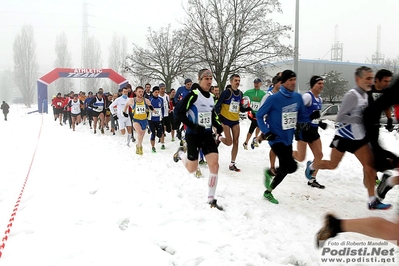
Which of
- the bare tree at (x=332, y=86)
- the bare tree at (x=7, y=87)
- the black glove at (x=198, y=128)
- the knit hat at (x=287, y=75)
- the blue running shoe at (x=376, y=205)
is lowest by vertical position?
the blue running shoe at (x=376, y=205)

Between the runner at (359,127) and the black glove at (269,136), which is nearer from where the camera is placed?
the runner at (359,127)

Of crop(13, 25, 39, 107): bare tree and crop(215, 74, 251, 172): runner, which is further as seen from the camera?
crop(13, 25, 39, 107): bare tree

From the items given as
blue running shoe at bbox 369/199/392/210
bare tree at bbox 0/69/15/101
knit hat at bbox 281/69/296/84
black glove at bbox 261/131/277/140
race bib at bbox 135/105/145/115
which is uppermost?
bare tree at bbox 0/69/15/101

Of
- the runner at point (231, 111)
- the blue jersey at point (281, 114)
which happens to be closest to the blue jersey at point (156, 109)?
the runner at point (231, 111)

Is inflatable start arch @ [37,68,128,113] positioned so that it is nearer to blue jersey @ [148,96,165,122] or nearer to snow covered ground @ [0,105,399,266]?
blue jersey @ [148,96,165,122]

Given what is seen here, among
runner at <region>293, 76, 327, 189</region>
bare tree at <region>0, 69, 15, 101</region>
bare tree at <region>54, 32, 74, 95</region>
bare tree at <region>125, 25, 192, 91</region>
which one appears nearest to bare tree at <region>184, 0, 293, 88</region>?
bare tree at <region>125, 25, 192, 91</region>

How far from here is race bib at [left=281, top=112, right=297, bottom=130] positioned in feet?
14.8

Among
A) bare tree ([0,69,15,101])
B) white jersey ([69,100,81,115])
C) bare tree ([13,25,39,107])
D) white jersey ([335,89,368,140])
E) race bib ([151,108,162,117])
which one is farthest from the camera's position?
bare tree ([0,69,15,101])

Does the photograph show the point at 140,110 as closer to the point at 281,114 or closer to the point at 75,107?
the point at 281,114

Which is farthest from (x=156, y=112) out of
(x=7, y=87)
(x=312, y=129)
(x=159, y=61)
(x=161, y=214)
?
(x=7, y=87)

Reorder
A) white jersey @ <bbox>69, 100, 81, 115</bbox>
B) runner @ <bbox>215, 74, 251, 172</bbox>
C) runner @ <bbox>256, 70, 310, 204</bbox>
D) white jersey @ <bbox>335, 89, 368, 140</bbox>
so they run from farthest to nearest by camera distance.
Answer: white jersey @ <bbox>69, 100, 81, 115</bbox> → runner @ <bbox>215, 74, 251, 172</bbox> → runner @ <bbox>256, 70, 310, 204</bbox> → white jersey @ <bbox>335, 89, 368, 140</bbox>

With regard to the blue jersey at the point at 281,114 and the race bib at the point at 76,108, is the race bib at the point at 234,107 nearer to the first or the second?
the blue jersey at the point at 281,114

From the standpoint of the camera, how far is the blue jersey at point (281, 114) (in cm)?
451

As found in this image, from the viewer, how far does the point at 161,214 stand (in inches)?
157
